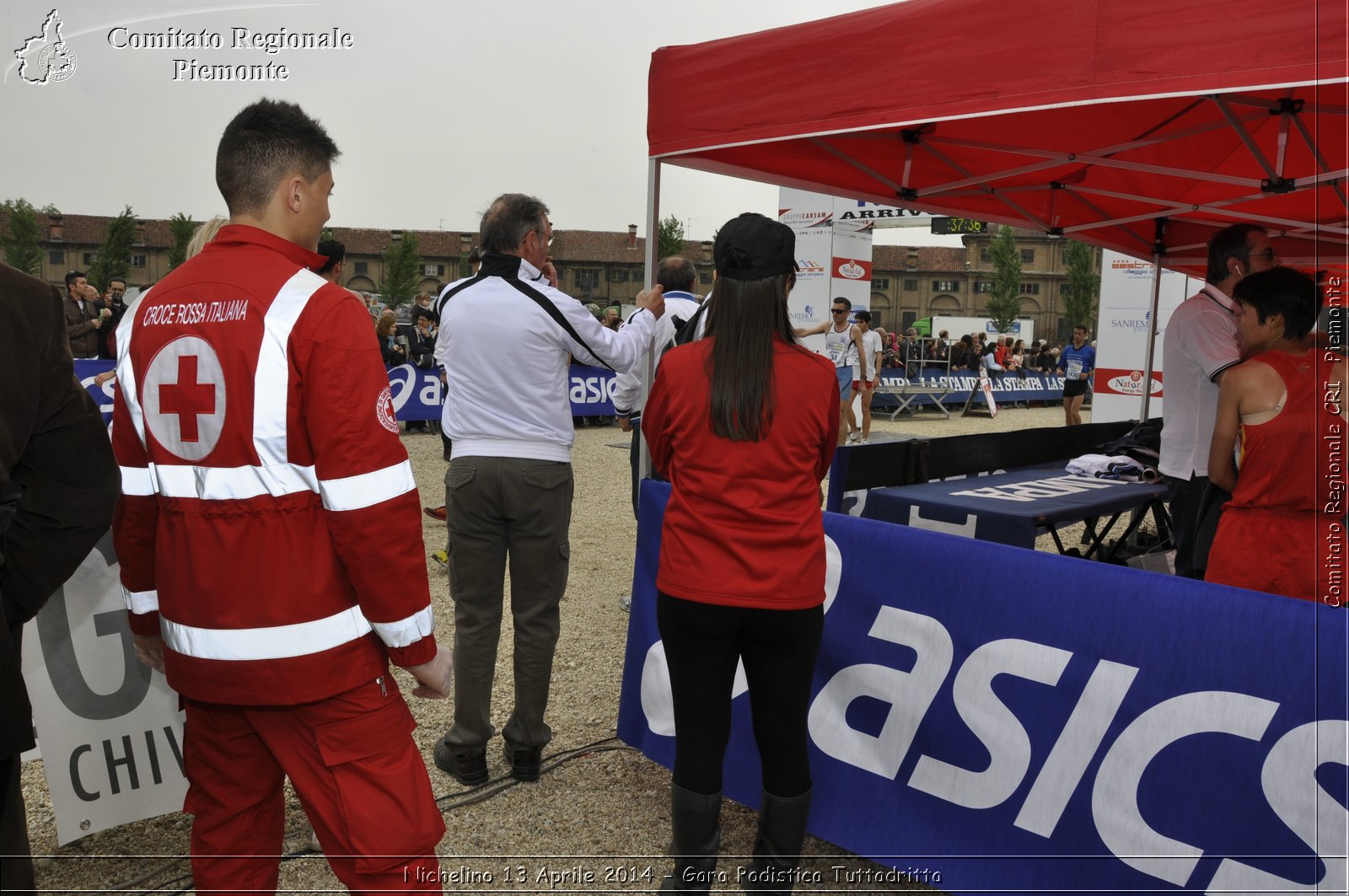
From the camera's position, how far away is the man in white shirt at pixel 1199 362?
3.90 m

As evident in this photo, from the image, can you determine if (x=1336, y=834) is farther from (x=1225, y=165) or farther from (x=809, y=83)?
(x=1225, y=165)

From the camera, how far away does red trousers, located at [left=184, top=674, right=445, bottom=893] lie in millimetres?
1817

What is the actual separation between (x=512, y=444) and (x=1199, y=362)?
2970 mm

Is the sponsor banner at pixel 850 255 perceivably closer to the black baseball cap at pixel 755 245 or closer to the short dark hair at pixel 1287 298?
the short dark hair at pixel 1287 298

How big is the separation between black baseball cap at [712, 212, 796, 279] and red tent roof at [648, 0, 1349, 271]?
40.7 inches

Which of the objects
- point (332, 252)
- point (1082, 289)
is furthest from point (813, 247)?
point (1082, 289)

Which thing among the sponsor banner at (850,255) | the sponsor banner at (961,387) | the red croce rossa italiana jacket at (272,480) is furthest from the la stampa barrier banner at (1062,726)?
the sponsor banner at (961,387)

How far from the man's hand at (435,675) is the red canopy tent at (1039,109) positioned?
6.94ft

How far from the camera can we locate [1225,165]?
5500 mm

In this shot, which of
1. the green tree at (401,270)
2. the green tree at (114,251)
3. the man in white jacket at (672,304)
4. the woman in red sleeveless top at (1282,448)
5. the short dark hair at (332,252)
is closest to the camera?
the woman in red sleeveless top at (1282,448)

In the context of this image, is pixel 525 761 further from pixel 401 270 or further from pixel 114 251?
pixel 401 270

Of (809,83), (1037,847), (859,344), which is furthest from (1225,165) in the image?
(859,344)

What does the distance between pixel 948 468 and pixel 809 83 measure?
2865mm

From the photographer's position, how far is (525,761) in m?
3.52
